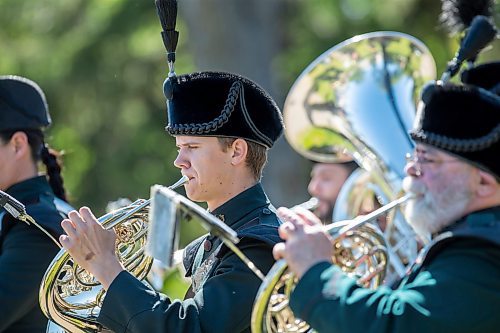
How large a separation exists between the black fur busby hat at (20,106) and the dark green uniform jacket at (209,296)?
1354 mm

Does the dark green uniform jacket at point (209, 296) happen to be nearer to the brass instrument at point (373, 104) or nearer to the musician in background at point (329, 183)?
the brass instrument at point (373, 104)

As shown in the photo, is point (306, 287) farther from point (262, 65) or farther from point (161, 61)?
point (161, 61)

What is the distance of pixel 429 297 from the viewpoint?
10.2 ft

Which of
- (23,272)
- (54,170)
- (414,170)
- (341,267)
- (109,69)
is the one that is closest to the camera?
(414,170)

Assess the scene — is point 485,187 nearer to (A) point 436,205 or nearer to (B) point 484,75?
(A) point 436,205

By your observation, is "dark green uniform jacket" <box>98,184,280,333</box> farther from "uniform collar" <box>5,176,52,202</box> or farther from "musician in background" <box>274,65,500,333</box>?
"uniform collar" <box>5,176,52,202</box>

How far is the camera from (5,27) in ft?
50.9

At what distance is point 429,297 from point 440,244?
0.60 ft

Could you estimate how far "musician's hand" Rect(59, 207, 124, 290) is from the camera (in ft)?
11.9

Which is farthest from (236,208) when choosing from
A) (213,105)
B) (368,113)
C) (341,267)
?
(368,113)

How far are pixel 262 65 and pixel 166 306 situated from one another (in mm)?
8501

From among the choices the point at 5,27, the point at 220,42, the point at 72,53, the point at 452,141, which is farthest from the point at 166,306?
the point at 5,27

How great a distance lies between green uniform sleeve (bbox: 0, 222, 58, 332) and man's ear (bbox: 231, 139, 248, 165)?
103 cm

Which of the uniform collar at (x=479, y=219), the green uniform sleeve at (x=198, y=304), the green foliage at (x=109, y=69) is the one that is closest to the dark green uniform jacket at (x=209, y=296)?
the green uniform sleeve at (x=198, y=304)
